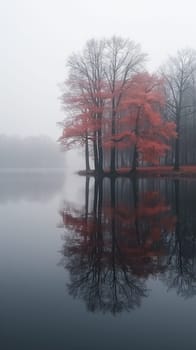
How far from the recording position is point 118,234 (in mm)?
9164

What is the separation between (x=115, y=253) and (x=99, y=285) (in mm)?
1840

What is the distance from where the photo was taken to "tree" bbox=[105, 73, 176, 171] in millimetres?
32938

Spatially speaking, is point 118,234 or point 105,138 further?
point 105,138

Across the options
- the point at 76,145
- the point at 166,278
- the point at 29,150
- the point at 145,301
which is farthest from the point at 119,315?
the point at 29,150

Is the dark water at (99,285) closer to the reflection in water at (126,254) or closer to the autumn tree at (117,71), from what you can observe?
the reflection in water at (126,254)

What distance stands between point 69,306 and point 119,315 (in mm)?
733

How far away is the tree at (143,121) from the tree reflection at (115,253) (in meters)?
20.6

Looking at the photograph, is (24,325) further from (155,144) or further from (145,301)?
(155,144)

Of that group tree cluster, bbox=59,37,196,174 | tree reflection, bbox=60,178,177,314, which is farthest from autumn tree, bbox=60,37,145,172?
tree reflection, bbox=60,178,177,314

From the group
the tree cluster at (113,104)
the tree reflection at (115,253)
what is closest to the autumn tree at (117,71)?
the tree cluster at (113,104)

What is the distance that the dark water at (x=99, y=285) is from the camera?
416cm

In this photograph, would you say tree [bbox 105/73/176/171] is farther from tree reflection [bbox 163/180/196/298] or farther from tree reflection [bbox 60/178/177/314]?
tree reflection [bbox 163/180/196/298]

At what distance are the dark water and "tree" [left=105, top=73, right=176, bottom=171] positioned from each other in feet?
75.0

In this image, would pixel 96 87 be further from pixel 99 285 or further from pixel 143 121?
pixel 99 285
